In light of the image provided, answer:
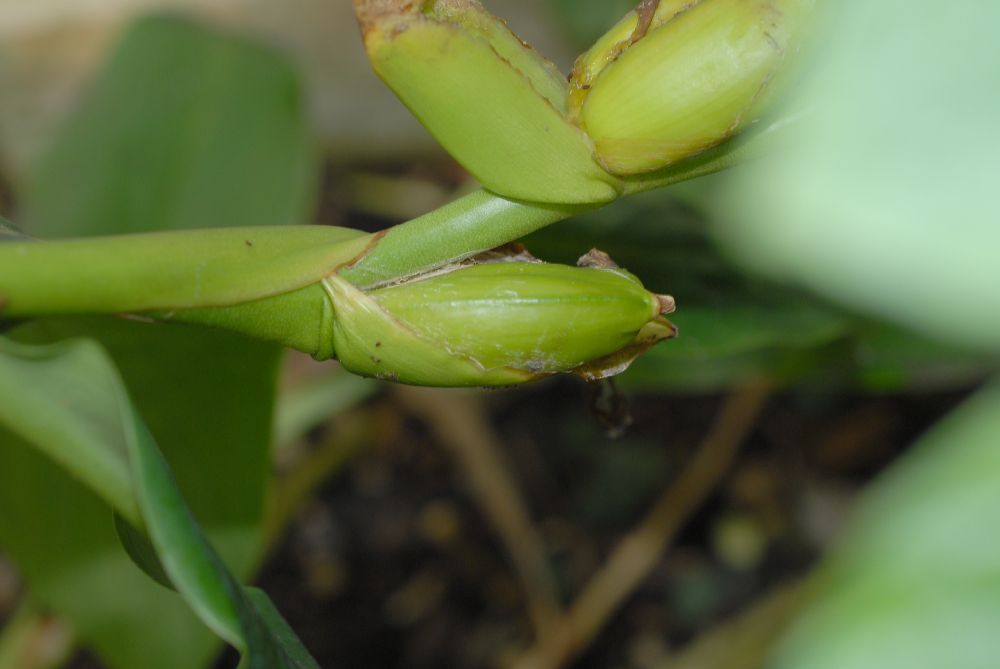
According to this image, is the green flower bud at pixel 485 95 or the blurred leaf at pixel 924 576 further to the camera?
the green flower bud at pixel 485 95

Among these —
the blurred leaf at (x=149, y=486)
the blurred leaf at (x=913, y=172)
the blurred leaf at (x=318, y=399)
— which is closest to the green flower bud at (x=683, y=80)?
the blurred leaf at (x=913, y=172)

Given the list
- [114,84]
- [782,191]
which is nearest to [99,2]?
[114,84]

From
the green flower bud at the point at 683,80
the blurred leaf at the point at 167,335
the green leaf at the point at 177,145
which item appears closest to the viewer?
the green flower bud at the point at 683,80

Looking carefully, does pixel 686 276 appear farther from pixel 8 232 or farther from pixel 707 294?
pixel 8 232

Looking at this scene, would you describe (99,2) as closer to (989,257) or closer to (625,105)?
(625,105)

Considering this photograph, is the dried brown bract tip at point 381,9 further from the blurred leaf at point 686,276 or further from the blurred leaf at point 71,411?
the blurred leaf at point 686,276
